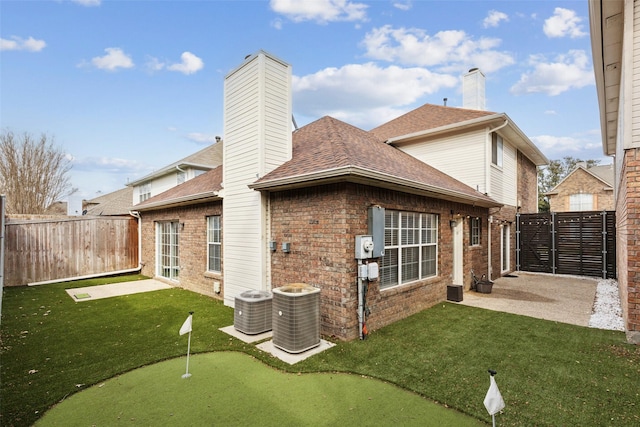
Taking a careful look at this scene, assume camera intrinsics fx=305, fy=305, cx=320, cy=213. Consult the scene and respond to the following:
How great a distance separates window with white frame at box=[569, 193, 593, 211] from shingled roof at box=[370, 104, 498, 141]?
21.3m

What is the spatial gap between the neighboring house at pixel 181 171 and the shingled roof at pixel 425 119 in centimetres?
770

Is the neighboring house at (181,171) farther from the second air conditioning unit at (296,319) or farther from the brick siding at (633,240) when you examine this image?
the brick siding at (633,240)

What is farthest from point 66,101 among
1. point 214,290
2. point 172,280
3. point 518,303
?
point 518,303

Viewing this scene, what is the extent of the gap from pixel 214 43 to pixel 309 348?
30.6ft

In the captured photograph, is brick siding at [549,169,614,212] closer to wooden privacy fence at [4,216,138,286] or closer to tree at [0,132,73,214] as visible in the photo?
wooden privacy fence at [4,216,138,286]

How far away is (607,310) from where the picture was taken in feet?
23.6

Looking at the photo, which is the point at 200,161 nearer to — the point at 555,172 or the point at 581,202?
the point at 581,202

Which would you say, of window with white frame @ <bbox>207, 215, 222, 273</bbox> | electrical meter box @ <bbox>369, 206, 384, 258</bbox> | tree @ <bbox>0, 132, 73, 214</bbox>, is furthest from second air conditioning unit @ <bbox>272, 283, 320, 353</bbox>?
tree @ <bbox>0, 132, 73, 214</bbox>

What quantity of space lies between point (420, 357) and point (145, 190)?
59.3 feet

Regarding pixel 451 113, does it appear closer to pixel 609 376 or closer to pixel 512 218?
pixel 512 218

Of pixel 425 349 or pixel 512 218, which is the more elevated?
pixel 512 218

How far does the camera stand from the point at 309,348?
15.8 ft

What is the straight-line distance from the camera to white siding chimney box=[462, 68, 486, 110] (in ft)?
42.6

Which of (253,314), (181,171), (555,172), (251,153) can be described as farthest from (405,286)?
(555,172)
